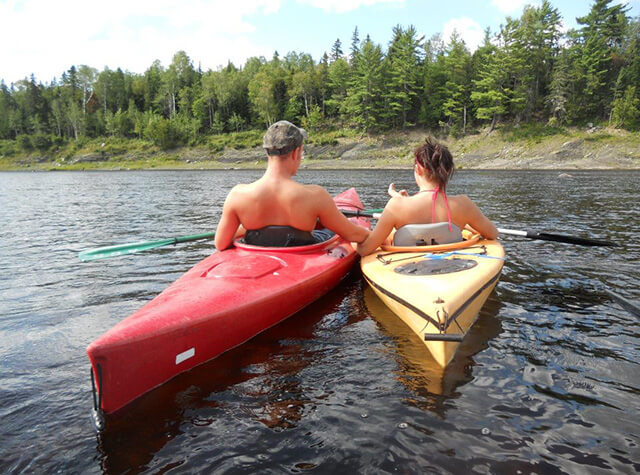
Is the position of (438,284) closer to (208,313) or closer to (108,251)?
(208,313)

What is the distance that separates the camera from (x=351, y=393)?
9.42 ft

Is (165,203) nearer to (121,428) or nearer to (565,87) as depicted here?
(121,428)

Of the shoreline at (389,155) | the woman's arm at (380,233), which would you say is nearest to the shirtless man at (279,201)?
the woman's arm at (380,233)

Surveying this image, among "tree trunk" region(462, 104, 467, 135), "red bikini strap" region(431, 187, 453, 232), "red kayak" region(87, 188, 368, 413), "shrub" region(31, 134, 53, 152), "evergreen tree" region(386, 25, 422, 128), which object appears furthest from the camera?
"shrub" region(31, 134, 53, 152)

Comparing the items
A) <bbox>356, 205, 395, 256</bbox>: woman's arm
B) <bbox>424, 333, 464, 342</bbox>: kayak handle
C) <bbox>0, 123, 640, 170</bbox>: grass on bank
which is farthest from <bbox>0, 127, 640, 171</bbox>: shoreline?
<bbox>424, 333, 464, 342</bbox>: kayak handle

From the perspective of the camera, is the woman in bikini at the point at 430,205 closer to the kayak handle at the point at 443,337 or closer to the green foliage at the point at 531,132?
the kayak handle at the point at 443,337

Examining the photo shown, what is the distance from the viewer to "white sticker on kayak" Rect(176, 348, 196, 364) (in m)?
2.90

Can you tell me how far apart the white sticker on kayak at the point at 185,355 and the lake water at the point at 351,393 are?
0.59 ft

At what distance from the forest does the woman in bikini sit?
40457mm

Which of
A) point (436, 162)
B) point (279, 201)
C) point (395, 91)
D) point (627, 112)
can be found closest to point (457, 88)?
point (395, 91)

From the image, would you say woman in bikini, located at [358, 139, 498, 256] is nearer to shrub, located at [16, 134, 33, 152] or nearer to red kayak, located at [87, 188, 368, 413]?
red kayak, located at [87, 188, 368, 413]

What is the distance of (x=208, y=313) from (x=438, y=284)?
1778mm

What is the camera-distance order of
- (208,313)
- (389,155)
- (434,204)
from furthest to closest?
(389,155), (434,204), (208,313)

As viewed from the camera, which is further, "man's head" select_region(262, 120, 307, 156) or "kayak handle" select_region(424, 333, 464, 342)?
"man's head" select_region(262, 120, 307, 156)
